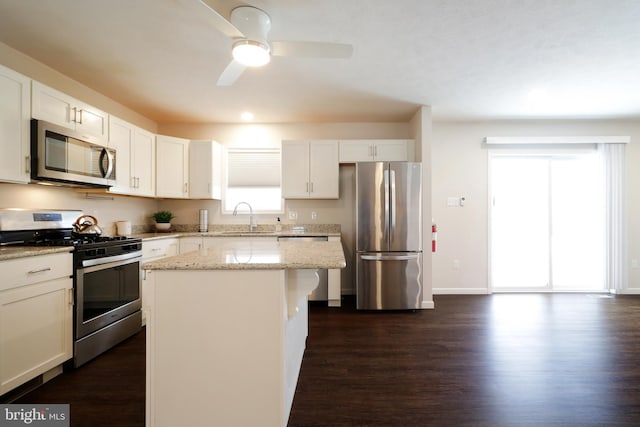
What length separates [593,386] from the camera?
6.54 feet

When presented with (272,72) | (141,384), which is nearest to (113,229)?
(141,384)

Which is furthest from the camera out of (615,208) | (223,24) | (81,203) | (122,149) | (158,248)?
(615,208)

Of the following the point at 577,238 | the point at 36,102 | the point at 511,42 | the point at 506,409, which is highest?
the point at 511,42

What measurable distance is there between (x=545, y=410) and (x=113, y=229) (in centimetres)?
414

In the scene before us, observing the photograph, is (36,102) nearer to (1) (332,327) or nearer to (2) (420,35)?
(2) (420,35)

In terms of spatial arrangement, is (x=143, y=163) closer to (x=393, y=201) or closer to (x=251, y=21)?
(x=251, y=21)

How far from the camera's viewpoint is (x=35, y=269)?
1.88 metres

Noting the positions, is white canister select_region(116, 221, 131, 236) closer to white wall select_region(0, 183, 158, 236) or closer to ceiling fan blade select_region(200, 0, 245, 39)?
white wall select_region(0, 183, 158, 236)

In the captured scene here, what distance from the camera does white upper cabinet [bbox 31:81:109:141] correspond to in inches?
85.7

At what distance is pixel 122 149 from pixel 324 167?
2.30m

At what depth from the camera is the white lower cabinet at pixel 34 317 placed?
1.73 metres

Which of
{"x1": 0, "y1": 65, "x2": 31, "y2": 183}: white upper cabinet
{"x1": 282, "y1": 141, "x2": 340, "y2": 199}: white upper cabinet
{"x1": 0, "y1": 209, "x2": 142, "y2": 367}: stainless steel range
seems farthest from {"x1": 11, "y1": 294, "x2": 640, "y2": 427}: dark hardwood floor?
{"x1": 282, "y1": 141, "x2": 340, "y2": 199}: white upper cabinet

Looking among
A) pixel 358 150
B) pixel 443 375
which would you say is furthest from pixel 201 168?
pixel 443 375

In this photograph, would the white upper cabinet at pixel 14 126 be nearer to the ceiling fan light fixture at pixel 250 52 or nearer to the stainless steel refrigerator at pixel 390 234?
the ceiling fan light fixture at pixel 250 52
